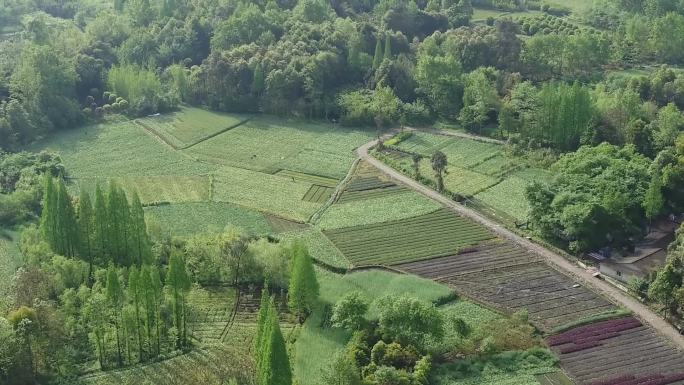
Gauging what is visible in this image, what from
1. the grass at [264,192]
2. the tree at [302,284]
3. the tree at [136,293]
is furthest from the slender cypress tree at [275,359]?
the grass at [264,192]

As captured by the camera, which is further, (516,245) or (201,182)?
(201,182)

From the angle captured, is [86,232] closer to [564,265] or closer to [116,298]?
[116,298]

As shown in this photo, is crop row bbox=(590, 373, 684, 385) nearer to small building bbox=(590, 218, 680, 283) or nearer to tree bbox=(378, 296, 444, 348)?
tree bbox=(378, 296, 444, 348)

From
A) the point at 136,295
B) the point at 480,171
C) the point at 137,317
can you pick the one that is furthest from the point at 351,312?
the point at 480,171

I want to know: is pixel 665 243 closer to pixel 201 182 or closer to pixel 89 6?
pixel 201 182

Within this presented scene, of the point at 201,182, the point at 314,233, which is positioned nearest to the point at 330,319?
the point at 314,233
